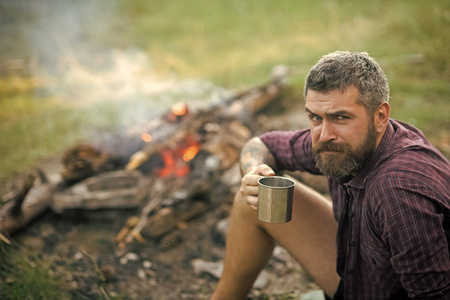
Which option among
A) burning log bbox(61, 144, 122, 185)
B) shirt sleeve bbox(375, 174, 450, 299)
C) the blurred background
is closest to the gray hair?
shirt sleeve bbox(375, 174, 450, 299)

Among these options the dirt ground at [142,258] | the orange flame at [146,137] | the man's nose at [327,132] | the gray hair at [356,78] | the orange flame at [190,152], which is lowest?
the dirt ground at [142,258]

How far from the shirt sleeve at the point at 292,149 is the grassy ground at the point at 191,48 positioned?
328cm

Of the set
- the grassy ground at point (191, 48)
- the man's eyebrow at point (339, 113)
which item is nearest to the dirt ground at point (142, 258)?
the man's eyebrow at point (339, 113)

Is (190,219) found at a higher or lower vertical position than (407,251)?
lower

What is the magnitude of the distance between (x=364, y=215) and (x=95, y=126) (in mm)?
6495

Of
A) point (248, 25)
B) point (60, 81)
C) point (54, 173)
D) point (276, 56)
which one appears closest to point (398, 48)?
point (276, 56)

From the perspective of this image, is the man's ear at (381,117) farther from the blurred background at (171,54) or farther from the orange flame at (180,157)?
the blurred background at (171,54)

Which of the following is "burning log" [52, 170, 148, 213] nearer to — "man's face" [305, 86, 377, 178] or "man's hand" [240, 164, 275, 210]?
"man's hand" [240, 164, 275, 210]

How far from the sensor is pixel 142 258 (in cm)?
367

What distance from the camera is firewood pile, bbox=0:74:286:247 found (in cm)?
392

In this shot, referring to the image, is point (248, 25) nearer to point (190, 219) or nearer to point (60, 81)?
point (60, 81)

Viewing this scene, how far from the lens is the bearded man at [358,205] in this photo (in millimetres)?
1602

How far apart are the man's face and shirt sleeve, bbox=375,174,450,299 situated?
1.00 ft

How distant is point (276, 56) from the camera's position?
11.1 metres
